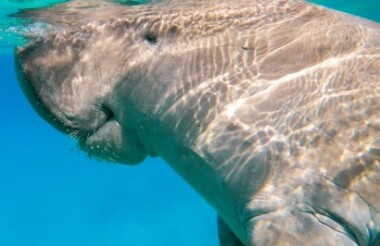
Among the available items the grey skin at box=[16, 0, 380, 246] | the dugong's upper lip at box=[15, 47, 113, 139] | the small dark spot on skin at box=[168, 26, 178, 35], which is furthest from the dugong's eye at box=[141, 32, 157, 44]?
the dugong's upper lip at box=[15, 47, 113, 139]

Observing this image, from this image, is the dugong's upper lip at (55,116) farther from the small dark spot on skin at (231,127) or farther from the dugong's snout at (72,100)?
the small dark spot on skin at (231,127)

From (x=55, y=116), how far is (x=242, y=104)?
1498 millimetres

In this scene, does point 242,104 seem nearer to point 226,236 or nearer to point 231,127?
point 231,127

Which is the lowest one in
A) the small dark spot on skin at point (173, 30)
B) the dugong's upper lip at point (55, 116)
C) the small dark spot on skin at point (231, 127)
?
the dugong's upper lip at point (55, 116)

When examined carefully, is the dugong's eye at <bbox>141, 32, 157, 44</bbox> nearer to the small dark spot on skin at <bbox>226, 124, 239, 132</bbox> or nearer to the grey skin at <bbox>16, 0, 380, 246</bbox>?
the grey skin at <bbox>16, 0, 380, 246</bbox>

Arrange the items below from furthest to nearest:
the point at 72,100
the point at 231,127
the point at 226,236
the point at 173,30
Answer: the point at 226,236 → the point at 72,100 → the point at 173,30 → the point at 231,127

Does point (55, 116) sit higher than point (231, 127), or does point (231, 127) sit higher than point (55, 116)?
point (231, 127)

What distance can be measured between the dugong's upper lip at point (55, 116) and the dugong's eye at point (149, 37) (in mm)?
616

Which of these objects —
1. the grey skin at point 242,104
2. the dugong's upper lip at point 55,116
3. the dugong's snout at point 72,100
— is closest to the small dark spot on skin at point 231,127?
the grey skin at point 242,104

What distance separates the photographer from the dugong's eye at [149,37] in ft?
9.76

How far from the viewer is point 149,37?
9.91 ft

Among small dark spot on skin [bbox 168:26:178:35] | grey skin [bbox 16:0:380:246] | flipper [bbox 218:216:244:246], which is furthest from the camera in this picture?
flipper [bbox 218:216:244:246]

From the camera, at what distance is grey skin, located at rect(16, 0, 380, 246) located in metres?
2.26

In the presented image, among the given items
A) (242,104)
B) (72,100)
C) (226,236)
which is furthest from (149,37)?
(226,236)
